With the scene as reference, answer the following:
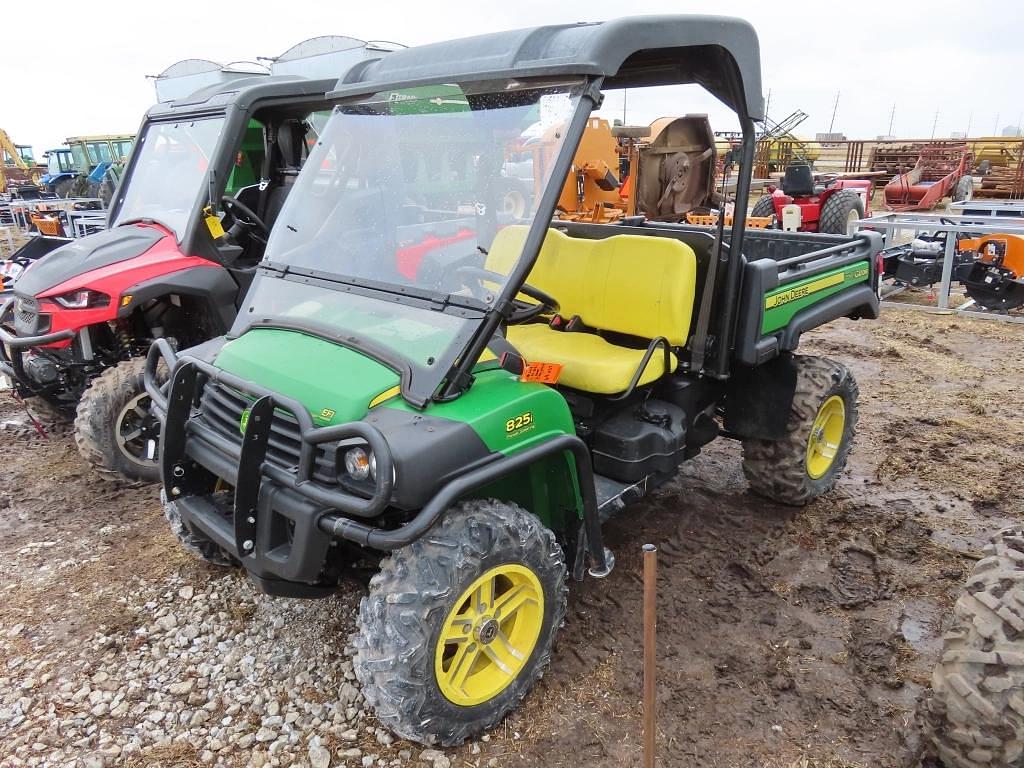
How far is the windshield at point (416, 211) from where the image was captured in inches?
98.8

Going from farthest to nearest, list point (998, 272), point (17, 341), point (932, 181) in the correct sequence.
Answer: point (932, 181)
point (998, 272)
point (17, 341)

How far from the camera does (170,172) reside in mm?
5316

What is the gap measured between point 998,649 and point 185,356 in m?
2.85

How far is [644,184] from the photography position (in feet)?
Answer: 36.2

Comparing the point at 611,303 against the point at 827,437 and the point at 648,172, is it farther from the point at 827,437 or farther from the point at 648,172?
the point at 648,172

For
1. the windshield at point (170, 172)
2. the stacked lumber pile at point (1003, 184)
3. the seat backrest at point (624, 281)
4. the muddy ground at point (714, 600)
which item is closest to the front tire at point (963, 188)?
the stacked lumber pile at point (1003, 184)

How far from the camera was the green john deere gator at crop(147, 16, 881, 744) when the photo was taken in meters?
2.24

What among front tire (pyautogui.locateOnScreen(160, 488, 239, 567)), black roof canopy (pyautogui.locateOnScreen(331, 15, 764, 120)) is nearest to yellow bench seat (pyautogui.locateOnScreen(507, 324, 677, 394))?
black roof canopy (pyautogui.locateOnScreen(331, 15, 764, 120))

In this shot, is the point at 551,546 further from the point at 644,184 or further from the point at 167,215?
the point at 644,184

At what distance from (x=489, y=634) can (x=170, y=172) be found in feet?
14.4

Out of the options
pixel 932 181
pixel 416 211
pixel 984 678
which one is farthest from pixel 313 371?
pixel 932 181

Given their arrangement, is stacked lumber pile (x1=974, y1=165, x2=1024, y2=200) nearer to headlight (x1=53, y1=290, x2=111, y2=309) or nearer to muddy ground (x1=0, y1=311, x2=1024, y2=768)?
muddy ground (x1=0, y1=311, x2=1024, y2=768)

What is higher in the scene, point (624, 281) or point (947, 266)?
point (624, 281)

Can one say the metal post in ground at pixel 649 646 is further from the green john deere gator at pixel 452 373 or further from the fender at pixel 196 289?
the fender at pixel 196 289
